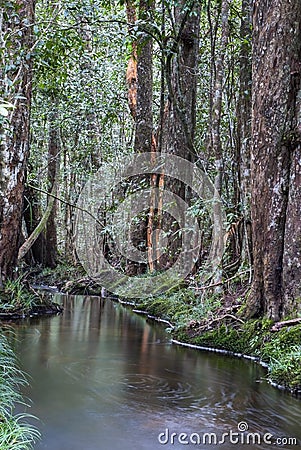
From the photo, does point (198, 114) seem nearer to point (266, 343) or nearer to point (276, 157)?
point (276, 157)

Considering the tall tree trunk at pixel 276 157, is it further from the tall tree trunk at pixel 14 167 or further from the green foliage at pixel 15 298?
the green foliage at pixel 15 298

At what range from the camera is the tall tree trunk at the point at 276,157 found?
7.32 meters

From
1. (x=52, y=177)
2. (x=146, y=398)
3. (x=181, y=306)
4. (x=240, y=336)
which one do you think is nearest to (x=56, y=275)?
(x=52, y=177)

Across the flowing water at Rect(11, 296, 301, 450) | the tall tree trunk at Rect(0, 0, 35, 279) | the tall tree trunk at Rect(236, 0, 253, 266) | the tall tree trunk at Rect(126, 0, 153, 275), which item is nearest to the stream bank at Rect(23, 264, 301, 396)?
the flowing water at Rect(11, 296, 301, 450)

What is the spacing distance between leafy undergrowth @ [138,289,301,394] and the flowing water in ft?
0.75

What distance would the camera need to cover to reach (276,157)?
7539mm

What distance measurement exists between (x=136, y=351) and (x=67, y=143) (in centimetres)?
1540

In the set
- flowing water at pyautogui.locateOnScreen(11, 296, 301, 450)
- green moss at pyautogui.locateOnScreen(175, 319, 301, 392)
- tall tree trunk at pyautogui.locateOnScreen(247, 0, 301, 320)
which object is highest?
tall tree trunk at pyautogui.locateOnScreen(247, 0, 301, 320)

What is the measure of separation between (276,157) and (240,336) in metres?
2.65

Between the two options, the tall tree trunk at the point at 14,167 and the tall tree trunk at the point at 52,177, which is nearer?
the tall tree trunk at the point at 14,167

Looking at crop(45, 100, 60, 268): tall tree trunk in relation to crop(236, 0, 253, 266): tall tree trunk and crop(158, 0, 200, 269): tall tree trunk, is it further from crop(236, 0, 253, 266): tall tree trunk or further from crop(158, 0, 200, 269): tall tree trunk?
crop(236, 0, 253, 266): tall tree trunk

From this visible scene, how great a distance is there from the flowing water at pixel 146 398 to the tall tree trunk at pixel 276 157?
122cm

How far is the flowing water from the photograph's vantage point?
4586 millimetres

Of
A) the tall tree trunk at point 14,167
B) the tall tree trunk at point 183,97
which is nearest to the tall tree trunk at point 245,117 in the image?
the tall tree trunk at point 183,97
